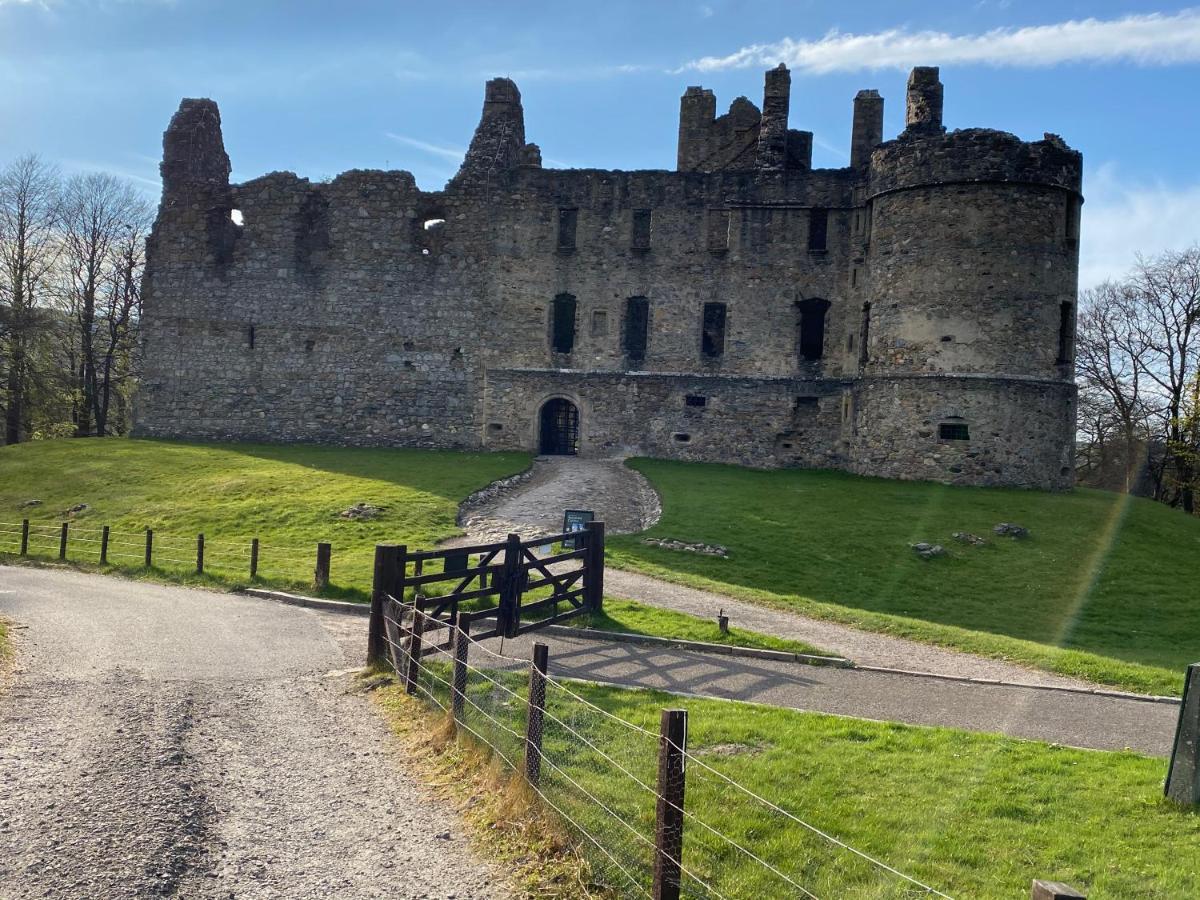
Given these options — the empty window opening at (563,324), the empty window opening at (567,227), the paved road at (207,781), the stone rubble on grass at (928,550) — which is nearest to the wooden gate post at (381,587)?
the paved road at (207,781)

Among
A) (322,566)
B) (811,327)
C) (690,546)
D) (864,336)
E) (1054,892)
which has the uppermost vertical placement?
(811,327)

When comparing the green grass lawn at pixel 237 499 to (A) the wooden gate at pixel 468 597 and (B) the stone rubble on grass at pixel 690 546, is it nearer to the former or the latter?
(A) the wooden gate at pixel 468 597

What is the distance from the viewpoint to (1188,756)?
741 centimetres

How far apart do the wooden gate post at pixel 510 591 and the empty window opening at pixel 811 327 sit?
20.4 meters

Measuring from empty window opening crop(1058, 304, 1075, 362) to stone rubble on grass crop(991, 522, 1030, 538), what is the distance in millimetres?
7766

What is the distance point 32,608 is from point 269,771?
29.5 feet

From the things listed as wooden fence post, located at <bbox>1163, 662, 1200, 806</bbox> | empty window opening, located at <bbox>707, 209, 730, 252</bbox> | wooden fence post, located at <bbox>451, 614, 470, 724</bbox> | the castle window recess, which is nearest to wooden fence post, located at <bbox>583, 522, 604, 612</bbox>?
wooden fence post, located at <bbox>451, 614, 470, 724</bbox>

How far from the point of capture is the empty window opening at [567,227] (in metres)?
32.9

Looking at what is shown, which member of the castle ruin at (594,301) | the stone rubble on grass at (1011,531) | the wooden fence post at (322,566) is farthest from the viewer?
the castle ruin at (594,301)

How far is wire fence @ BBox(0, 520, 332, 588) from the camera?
18.2 metres

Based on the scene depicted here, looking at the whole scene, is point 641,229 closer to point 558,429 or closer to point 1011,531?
point 558,429

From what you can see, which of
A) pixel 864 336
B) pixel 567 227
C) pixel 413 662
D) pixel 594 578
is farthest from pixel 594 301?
pixel 413 662

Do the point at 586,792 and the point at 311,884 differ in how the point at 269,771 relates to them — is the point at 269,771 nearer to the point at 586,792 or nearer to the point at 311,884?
the point at 311,884

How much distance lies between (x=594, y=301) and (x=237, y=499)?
44.2 ft
